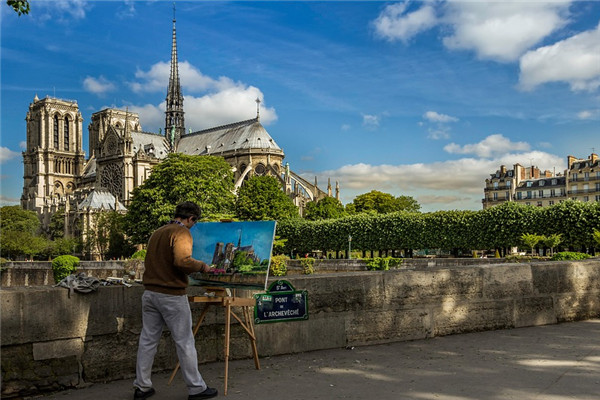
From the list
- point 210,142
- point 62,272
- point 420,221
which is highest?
point 210,142

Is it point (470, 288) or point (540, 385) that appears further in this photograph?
point (470, 288)

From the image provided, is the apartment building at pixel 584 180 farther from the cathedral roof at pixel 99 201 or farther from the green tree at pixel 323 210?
the cathedral roof at pixel 99 201

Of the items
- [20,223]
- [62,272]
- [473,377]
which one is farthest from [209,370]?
[20,223]

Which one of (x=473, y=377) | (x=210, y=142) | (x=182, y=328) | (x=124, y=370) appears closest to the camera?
(x=182, y=328)

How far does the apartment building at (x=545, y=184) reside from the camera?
8693 cm

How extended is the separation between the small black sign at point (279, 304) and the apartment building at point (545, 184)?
86137 mm

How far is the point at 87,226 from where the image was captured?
81750mm

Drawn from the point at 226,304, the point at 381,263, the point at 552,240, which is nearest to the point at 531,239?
the point at 552,240

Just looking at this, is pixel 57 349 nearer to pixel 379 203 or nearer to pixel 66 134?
pixel 379 203

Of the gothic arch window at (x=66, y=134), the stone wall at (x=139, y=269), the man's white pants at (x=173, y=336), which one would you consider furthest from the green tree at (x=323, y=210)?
the man's white pants at (x=173, y=336)

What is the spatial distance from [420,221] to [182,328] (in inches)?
1821

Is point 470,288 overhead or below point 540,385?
overhead

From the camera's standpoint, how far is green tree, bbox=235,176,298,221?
63.1m

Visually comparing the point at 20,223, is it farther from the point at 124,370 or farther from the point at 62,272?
the point at 124,370
